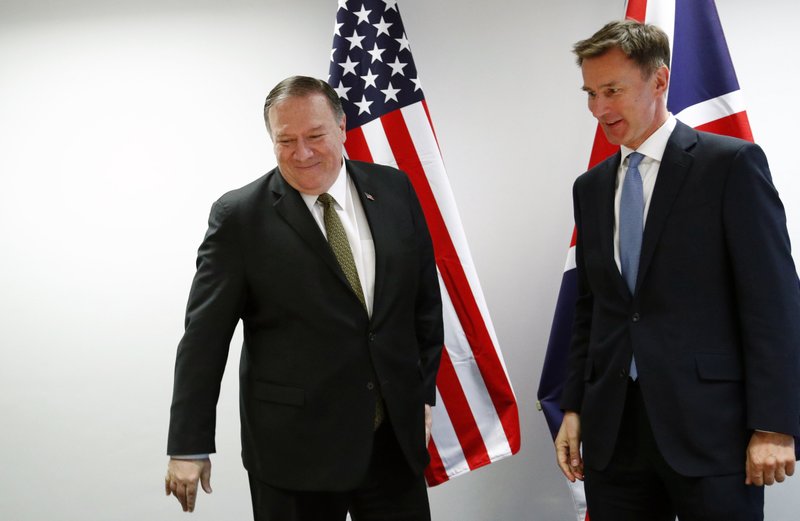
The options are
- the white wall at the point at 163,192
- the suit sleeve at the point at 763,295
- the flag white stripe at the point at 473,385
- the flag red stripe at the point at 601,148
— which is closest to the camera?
the suit sleeve at the point at 763,295

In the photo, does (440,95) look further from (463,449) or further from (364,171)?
(463,449)

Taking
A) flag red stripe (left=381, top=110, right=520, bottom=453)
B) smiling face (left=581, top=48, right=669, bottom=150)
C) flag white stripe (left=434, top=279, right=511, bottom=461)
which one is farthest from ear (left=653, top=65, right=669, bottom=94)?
flag white stripe (left=434, top=279, right=511, bottom=461)

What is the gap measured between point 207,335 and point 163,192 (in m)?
1.27

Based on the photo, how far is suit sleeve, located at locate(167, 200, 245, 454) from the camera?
1624 millimetres

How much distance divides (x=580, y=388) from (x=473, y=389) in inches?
24.1

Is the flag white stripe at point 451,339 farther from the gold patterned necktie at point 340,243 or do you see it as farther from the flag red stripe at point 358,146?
the gold patterned necktie at point 340,243

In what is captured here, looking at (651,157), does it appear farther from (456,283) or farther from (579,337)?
(456,283)

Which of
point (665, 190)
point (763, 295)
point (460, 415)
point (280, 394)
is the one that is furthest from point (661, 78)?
point (460, 415)

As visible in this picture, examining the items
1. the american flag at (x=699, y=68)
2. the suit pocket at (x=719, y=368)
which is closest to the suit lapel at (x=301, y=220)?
the suit pocket at (x=719, y=368)

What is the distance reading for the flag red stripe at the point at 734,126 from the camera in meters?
2.09

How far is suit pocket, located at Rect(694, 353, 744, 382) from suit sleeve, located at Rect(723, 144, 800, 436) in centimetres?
3

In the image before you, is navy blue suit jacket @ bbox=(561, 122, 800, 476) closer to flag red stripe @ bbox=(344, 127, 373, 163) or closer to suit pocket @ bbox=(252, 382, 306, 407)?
suit pocket @ bbox=(252, 382, 306, 407)

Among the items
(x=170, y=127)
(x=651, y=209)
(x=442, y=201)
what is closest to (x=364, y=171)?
(x=442, y=201)

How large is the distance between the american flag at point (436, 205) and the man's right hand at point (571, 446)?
0.52 metres
